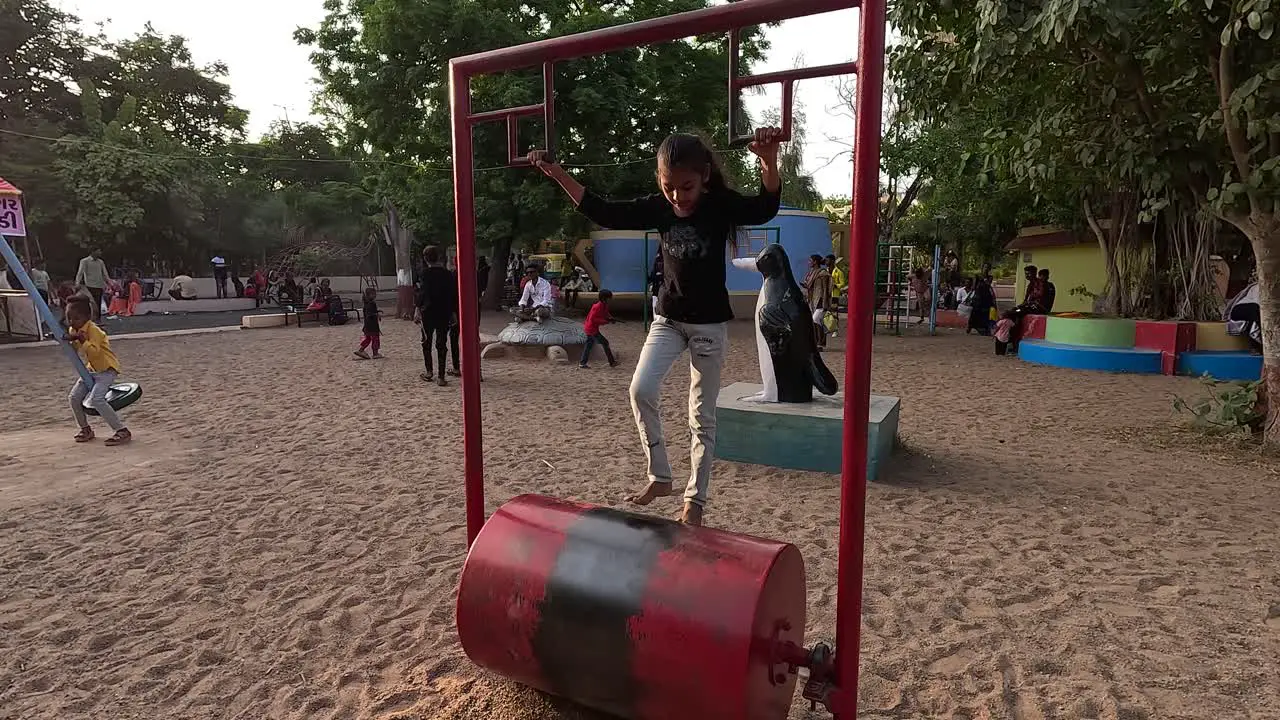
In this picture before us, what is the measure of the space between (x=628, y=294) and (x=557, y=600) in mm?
18370

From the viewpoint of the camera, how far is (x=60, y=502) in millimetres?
4660

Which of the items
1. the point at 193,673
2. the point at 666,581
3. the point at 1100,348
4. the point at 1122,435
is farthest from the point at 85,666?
the point at 1100,348

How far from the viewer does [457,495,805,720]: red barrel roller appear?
1938 mm

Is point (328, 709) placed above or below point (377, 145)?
below

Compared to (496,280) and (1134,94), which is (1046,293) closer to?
(1134,94)

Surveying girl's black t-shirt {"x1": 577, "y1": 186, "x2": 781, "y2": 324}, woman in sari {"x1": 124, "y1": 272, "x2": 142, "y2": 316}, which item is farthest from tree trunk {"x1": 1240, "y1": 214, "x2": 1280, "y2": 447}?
woman in sari {"x1": 124, "y1": 272, "x2": 142, "y2": 316}

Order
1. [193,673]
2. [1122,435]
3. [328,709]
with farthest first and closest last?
[1122,435]
[193,673]
[328,709]

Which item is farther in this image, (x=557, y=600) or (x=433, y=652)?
(x=433, y=652)

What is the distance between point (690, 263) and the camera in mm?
2697

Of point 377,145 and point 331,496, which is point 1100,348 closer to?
point 331,496

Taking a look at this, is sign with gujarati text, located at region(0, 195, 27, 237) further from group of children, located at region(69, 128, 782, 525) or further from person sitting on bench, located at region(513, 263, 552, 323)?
group of children, located at region(69, 128, 782, 525)

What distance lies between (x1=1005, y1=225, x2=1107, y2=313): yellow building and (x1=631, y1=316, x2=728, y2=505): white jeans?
16.0 meters

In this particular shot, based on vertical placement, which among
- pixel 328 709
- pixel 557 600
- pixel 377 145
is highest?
pixel 377 145

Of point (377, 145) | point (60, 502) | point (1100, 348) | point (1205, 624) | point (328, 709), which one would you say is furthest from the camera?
point (377, 145)
